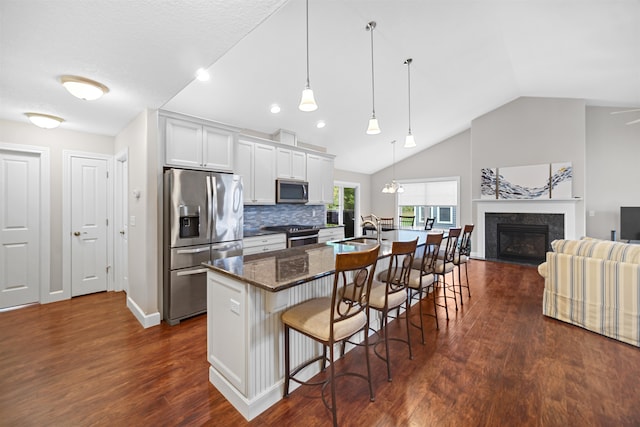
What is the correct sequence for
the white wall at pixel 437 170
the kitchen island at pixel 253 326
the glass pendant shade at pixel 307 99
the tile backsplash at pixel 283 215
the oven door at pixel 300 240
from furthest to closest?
the white wall at pixel 437 170 < the tile backsplash at pixel 283 215 < the oven door at pixel 300 240 < the glass pendant shade at pixel 307 99 < the kitchen island at pixel 253 326

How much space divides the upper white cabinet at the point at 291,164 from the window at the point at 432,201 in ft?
13.7

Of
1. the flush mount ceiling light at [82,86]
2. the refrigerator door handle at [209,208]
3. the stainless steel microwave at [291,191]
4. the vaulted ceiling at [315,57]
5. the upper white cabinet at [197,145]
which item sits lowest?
the refrigerator door handle at [209,208]

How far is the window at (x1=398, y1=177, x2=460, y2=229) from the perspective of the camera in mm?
7267

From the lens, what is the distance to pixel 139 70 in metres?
2.11

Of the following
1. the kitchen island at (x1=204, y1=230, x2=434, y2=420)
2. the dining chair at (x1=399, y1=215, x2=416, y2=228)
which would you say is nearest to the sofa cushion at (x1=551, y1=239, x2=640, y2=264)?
the kitchen island at (x1=204, y1=230, x2=434, y2=420)

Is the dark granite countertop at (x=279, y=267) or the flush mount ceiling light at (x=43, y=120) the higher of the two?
the flush mount ceiling light at (x=43, y=120)

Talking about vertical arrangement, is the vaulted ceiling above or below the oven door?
above

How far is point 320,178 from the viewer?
18.0 feet

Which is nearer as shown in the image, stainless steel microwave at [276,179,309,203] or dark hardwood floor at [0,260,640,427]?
dark hardwood floor at [0,260,640,427]

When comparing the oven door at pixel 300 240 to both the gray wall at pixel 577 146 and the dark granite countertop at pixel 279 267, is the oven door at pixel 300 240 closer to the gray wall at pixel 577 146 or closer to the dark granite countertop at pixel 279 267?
the dark granite countertop at pixel 279 267

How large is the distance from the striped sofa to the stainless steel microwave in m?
3.69

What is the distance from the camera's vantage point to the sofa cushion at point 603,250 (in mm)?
2615

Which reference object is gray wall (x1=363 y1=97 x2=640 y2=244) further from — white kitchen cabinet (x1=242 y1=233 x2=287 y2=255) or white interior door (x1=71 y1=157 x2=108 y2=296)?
white interior door (x1=71 y1=157 x2=108 y2=296)

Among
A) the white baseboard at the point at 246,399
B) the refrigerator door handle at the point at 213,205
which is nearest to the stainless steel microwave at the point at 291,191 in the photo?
the refrigerator door handle at the point at 213,205
